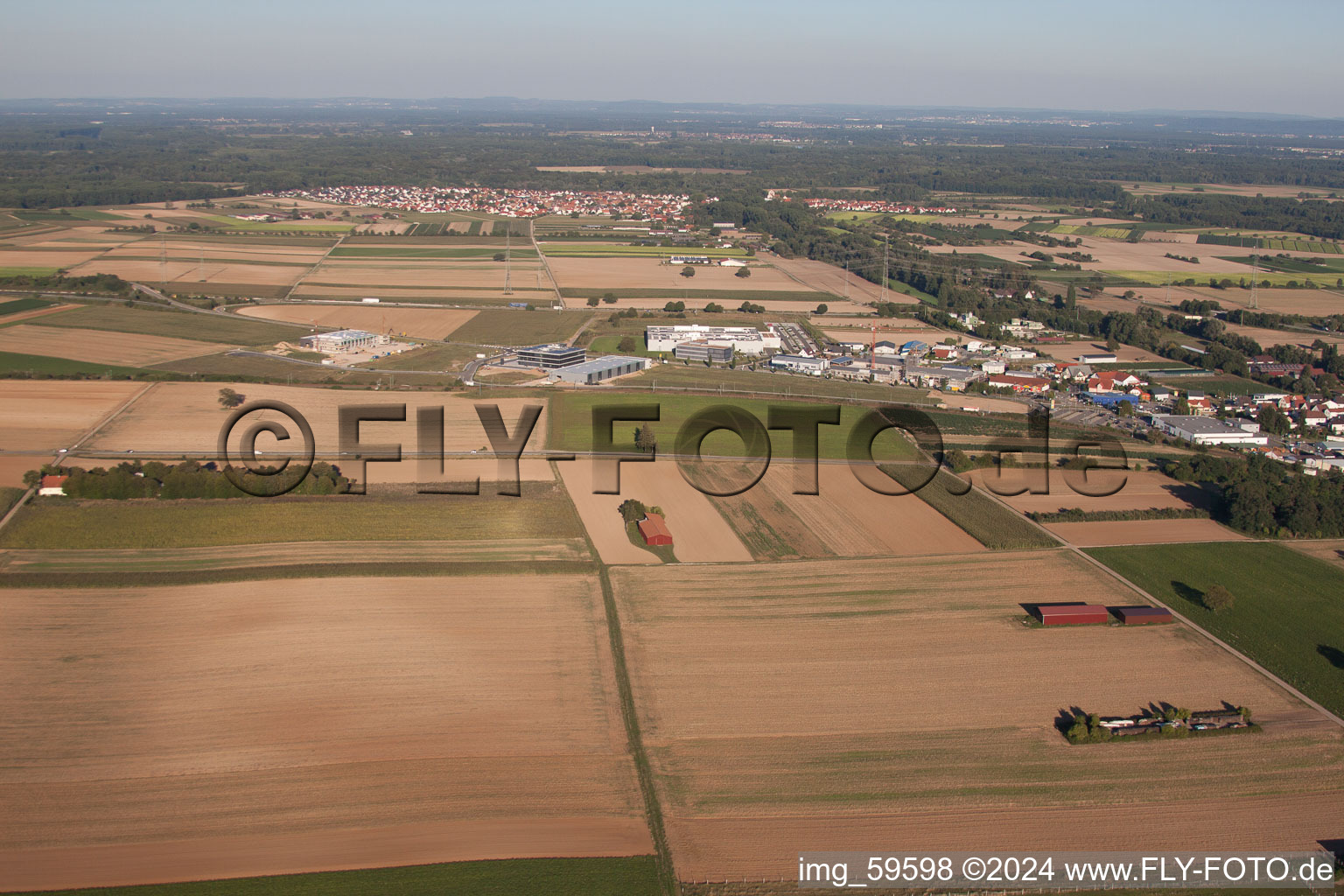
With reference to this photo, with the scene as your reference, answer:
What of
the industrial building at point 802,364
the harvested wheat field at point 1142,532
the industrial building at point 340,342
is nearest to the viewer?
the harvested wheat field at point 1142,532

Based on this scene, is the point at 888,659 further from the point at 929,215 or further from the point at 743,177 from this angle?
the point at 743,177

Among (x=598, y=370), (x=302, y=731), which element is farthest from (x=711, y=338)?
(x=302, y=731)

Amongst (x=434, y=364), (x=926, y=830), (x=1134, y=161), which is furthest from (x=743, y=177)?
(x=926, y=830)

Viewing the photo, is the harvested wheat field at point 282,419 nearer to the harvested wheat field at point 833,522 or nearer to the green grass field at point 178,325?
the harvested wheat field at point 833,522

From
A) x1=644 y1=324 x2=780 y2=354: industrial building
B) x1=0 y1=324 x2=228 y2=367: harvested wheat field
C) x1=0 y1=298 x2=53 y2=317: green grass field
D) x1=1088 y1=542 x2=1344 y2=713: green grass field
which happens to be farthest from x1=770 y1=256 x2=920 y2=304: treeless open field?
x1=0 y1=298 x2=53 y2=317: green grass field

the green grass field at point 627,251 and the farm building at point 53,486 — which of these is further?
the green grass field at point 627,251

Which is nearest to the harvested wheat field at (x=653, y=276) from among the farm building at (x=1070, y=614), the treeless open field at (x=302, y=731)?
the farm building at (x=1070, y=614)

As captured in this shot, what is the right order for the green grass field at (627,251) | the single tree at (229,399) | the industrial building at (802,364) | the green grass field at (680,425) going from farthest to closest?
the green grass field at (627,251)
the industrial building at (802,364)
the single tree at (229,399)
the green grass field at (680,425)

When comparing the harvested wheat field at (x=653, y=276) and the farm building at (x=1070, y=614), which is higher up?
the harvested wheat field at (x=653, y=276)

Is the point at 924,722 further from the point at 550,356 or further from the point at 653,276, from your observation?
the point at 653,276
